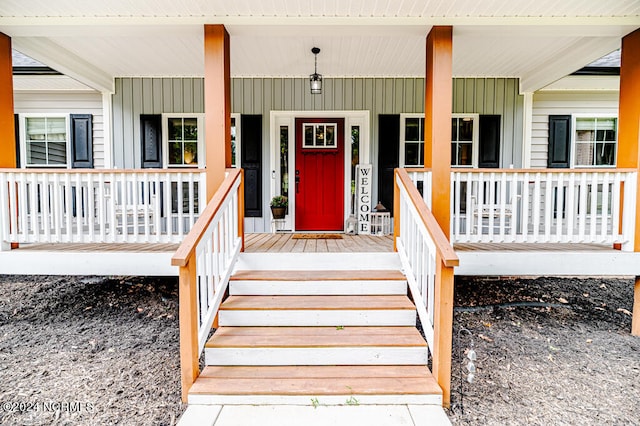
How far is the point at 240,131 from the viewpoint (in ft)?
19.1

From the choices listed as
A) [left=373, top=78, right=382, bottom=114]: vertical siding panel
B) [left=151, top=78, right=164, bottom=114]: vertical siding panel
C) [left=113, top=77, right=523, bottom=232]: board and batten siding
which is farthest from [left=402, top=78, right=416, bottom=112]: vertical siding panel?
[left=151, top=78, right=164, bottom=114]: vertical siding panel

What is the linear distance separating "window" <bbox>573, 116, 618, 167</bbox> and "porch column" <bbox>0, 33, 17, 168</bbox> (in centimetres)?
770

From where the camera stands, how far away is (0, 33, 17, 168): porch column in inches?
138

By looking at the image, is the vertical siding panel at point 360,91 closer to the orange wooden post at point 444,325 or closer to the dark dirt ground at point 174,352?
the dark dirt ground at point 174,352

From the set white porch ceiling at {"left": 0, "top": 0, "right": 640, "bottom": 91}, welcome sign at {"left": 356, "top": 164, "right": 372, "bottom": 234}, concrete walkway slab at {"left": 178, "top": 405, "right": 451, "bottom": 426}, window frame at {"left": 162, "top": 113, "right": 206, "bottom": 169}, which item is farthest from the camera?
window frame at {"left": 162, "top": 113, "right": 206, "bottom": 169}

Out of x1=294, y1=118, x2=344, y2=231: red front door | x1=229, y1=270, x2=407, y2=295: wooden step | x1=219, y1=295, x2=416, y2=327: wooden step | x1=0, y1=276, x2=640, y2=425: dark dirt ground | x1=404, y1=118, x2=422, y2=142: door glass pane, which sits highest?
x1=404, y1=118, x2=422, y2=142: door glass pane

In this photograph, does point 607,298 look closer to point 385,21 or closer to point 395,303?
point 395,303

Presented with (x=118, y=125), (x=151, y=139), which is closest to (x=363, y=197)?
(x=151, y=139)

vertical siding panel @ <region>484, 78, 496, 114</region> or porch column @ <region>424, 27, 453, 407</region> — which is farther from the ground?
vertical siding panel @ <region>484, 78, 496, 114</region>

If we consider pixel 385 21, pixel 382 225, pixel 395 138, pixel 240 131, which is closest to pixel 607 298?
pixel 382 225

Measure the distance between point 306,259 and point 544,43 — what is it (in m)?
3.89

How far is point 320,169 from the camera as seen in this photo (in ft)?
19.6

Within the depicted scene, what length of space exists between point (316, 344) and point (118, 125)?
16.9 feet

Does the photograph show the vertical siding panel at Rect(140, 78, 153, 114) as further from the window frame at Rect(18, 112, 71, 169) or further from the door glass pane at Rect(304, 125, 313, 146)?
the door glass pane at Rect(304, 125, 313, 146)
